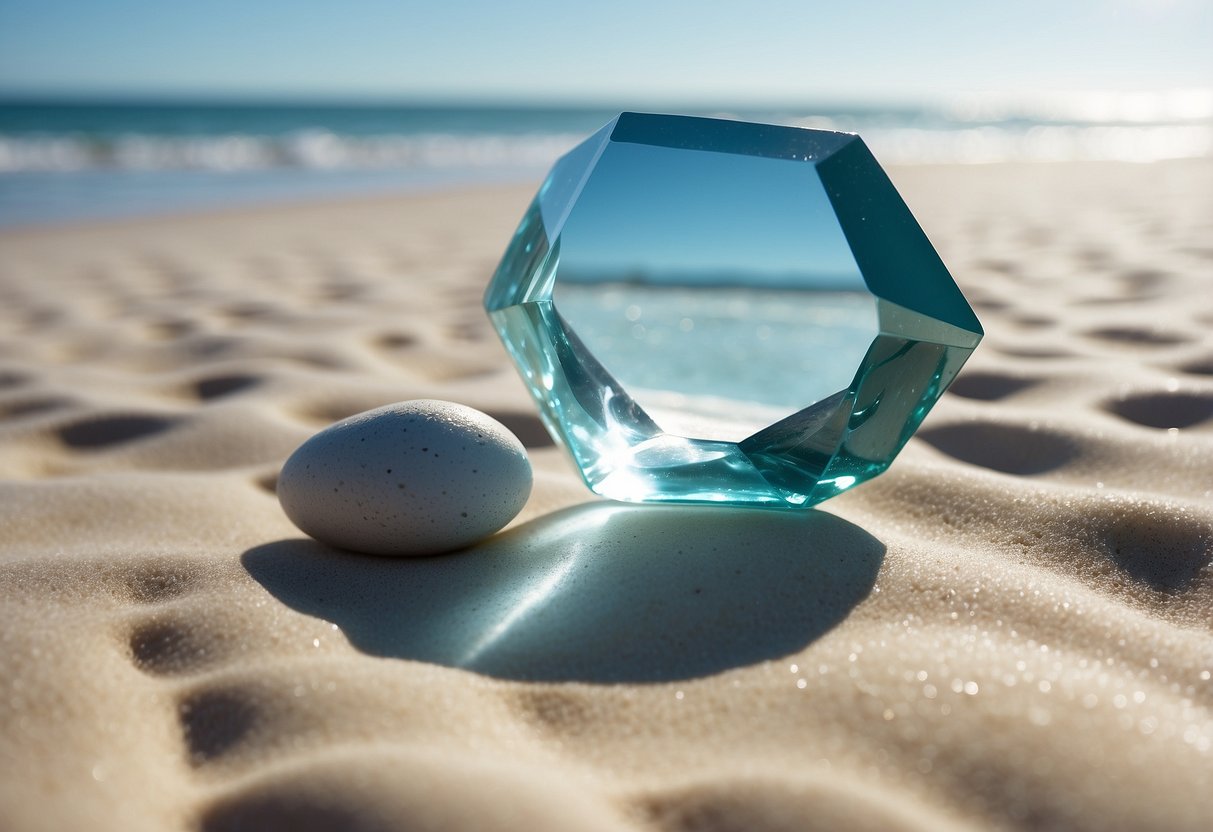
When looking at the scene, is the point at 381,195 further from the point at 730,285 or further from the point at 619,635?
the point at 619,635

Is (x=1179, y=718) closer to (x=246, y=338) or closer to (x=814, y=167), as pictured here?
(x=814, y=167)

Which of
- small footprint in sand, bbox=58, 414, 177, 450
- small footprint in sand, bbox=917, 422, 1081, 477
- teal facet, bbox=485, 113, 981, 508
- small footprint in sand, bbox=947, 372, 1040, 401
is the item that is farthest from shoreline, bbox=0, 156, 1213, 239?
small footprint in sand, bbox=917, 422, 1081, 477

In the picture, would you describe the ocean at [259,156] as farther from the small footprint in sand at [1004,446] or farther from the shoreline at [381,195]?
the small footprint in sand at [1004,446]

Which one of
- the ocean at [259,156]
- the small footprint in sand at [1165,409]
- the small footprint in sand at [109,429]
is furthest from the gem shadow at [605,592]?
the ocean at [259,156]

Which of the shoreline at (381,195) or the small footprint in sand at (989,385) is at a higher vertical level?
the small footprint in sand at (989,385)

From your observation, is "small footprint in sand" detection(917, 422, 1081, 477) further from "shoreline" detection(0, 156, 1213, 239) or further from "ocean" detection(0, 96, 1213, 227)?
"ocean" detection(0, 96, 1213, 227)
